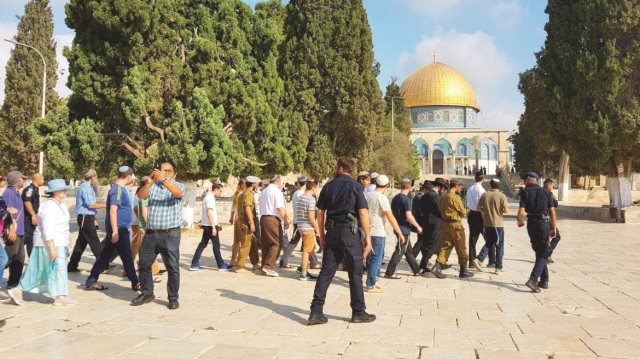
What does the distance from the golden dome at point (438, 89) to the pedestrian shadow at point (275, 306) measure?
6786 centimetres

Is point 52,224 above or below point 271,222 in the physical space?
above

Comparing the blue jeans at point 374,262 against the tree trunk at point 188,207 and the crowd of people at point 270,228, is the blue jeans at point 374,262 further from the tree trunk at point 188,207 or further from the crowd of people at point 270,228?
the tree trunk at point 188,207

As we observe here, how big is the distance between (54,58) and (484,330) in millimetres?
36581

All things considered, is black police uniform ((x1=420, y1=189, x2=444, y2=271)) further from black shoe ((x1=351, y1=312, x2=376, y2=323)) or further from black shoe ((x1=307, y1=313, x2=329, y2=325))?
black shoe ((x1=307, y1=313, x2=329, y2=325))

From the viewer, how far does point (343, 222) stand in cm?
540

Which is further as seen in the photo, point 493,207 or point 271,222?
point 493,207

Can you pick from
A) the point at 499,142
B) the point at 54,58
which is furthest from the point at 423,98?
the point at 54,58


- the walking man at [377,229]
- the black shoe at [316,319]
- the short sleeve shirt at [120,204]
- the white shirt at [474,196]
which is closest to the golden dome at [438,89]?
the white shirt at [474,196]

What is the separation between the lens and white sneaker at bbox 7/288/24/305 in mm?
6021

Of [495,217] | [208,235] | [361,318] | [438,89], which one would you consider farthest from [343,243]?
→ [438,89]

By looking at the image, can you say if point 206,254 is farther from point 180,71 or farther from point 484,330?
point 484,330

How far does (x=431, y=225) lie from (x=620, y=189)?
50.4 ft

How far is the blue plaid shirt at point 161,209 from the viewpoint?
19.5 ft

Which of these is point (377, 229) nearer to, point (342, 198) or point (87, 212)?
point (342, 198)
